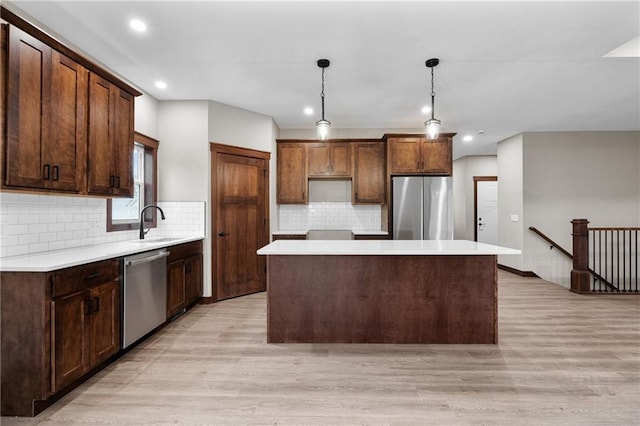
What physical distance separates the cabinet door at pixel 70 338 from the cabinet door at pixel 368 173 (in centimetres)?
401

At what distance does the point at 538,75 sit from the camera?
3.59 metres

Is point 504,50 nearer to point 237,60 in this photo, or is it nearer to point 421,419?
point 237,60

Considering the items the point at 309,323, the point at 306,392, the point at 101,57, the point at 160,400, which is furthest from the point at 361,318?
the point at 101,57

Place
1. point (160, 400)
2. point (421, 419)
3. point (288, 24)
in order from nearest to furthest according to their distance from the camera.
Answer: point (421, 419) → point (160, 400) → point (288, 24)

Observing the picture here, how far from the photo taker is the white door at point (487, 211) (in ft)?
26.1

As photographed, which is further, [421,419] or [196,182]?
[196,182]

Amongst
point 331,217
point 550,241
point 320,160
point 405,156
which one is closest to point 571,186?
point 550,241

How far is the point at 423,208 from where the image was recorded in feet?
16.6

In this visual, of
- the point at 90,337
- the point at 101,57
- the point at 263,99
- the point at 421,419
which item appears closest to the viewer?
the point at 421,419

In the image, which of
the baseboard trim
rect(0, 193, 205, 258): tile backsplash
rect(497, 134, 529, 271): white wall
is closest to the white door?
rect(497, 134, 529, 271): white wall

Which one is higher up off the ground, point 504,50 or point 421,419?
point 504,50

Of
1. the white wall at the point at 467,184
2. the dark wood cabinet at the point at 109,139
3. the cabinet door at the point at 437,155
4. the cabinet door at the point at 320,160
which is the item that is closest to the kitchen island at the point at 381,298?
the dark wood cabinet at the point at 109,139

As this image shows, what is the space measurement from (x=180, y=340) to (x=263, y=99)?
303cm

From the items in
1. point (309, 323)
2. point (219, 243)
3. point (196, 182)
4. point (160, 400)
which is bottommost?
point (160, 400)
